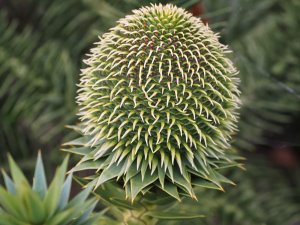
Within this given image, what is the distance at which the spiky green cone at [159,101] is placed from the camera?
1.54 metres

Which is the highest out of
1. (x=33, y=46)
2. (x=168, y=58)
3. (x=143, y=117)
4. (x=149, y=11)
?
(x=33, y=46)

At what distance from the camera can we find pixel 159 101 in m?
1.52

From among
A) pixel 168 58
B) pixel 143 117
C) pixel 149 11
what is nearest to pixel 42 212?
pixel 143 117

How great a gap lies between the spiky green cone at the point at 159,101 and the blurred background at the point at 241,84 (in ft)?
2.13

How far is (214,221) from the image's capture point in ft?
7.62

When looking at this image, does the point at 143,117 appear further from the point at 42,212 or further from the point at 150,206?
the point at 42,212

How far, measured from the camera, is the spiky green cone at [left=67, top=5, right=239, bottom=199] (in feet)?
5.04

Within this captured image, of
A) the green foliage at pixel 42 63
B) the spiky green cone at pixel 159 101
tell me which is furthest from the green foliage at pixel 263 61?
the spiky green cone at pixel 159 101

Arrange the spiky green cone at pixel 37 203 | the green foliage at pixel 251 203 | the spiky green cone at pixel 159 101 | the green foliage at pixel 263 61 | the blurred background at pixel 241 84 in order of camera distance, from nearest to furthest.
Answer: the spiky green cone at pixel 37 203 → the spiky green cone at pixel 159 101 → the green foliage at pixel 251 203 → the blurred background at pixel 241 84 → the green foliage at pixel 263 61

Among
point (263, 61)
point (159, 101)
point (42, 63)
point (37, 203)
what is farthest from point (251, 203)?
point (37, 203)

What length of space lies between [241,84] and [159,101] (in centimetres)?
106

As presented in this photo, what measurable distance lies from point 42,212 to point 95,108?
1.57ft

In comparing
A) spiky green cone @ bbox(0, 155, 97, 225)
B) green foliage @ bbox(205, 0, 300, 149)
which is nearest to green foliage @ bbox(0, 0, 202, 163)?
green foliage @ bbox(205, 0, 300, 149)

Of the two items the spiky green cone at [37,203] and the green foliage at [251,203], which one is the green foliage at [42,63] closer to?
the green foliage at [251,203]
